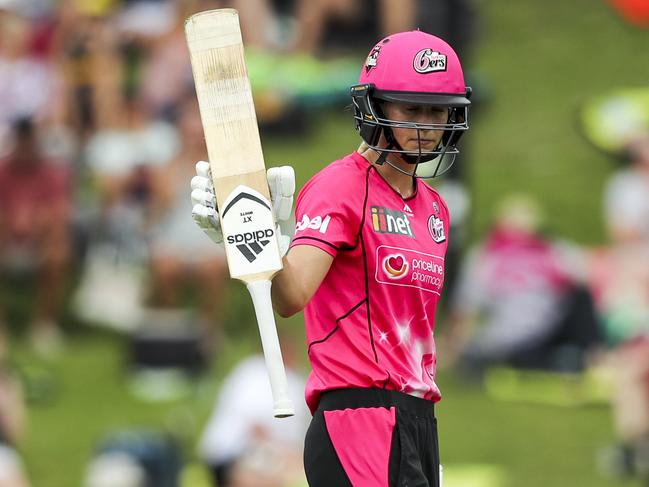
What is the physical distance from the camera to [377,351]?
375cm

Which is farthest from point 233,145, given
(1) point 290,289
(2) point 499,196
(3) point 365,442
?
(2) point 499,196

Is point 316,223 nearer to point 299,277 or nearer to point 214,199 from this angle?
point 299,277

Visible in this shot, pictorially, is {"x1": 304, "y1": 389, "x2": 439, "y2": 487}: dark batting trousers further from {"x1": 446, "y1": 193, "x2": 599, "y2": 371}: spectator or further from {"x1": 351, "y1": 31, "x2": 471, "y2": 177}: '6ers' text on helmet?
{"x1": 446, "y1": 193, "x2": 599, "y2": 371}: spectator

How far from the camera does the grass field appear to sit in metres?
9.27

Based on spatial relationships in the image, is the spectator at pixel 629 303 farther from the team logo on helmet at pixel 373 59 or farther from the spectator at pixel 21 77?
the team logo on helmet at pixel 373 59

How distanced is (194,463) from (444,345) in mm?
2527

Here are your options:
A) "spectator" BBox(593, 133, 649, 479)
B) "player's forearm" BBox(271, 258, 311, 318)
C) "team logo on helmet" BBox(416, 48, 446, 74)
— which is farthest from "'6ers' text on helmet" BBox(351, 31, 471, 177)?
"spectator" BBox(593, 133, 649, 479)

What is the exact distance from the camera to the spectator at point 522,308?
10.1 m

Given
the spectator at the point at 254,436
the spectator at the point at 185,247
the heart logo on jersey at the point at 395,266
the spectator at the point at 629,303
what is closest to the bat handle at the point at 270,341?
the heart logo on jersey at the point at 395,266

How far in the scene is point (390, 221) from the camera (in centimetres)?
378

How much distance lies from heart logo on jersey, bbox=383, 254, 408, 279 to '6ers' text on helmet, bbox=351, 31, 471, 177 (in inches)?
10.4

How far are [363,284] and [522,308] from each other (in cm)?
663

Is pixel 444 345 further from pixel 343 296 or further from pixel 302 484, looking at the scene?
pixel 343 296

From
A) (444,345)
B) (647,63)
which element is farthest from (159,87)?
(647,63)
